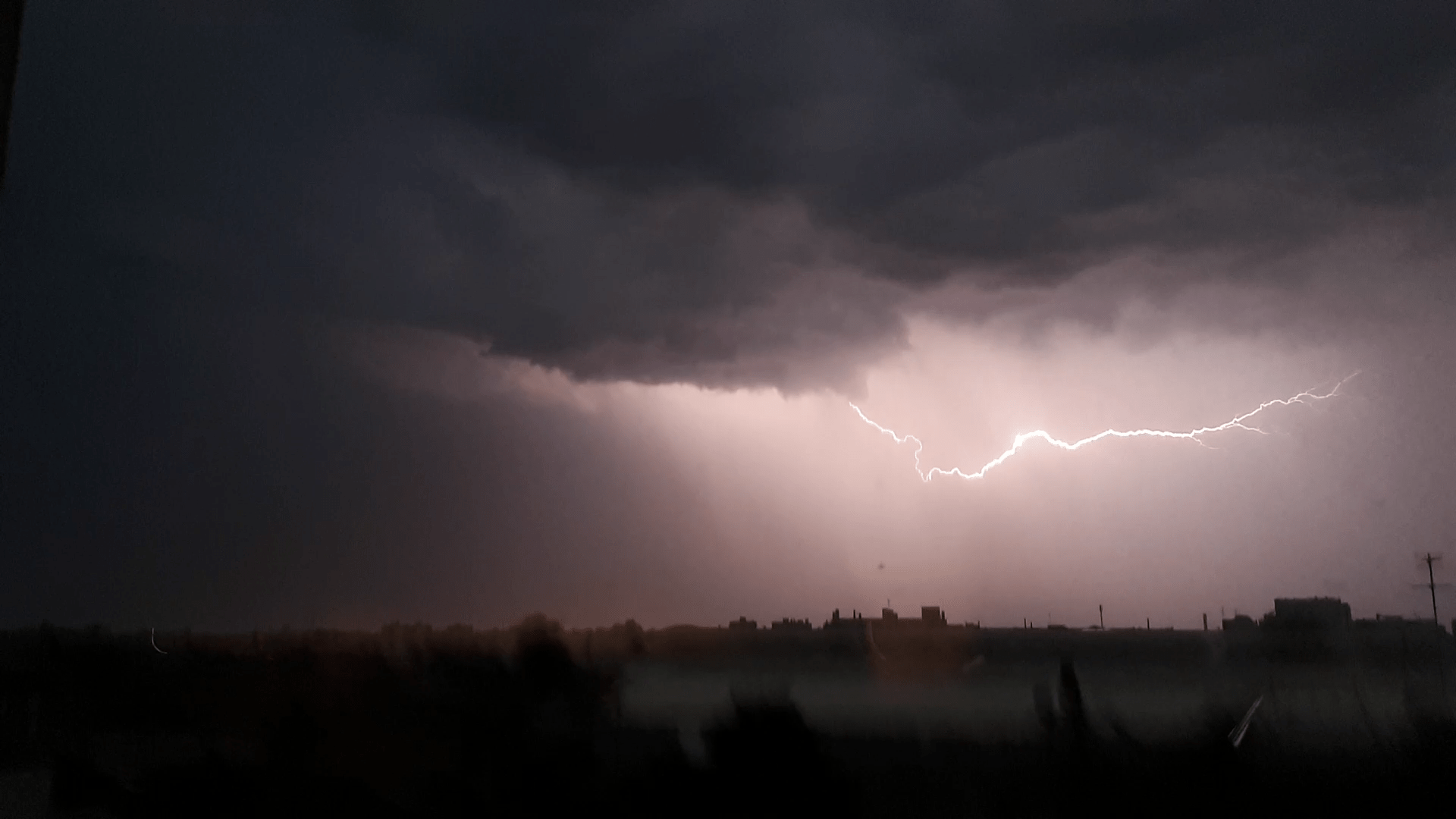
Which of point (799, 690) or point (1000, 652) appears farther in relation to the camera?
point (1000, 652)

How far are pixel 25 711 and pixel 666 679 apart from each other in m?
23.9

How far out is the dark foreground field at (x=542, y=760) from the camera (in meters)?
14.2

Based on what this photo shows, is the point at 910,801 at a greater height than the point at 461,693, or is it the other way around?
the point at 461,693

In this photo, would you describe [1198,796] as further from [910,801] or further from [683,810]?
[683,810]

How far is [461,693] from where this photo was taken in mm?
20828

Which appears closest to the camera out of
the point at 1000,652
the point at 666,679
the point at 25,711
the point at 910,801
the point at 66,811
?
the point at 66,811

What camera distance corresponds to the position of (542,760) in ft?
51.9

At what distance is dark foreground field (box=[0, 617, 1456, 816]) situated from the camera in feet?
46.7

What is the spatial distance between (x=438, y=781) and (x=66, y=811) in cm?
458

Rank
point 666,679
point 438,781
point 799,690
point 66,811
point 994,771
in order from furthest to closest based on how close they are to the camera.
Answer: point 799,690 → point 666,679 → point 994,771 → point 438,781 → point 66,811

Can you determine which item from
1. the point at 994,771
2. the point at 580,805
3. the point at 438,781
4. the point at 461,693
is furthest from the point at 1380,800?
the point at 461,693

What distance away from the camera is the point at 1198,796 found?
14555 mm

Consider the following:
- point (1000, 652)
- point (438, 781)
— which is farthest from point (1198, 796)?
point (1000, 652)

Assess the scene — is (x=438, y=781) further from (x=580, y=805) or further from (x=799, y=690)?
(x=799, y=690)
